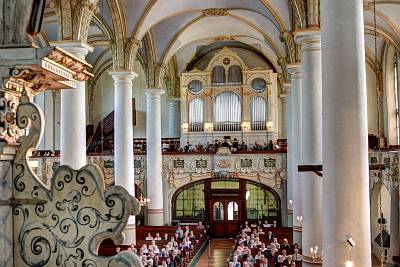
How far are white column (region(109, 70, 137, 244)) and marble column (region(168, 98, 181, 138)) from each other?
13.7 metres

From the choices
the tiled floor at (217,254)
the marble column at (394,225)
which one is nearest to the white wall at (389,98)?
the marble column at (394,225)

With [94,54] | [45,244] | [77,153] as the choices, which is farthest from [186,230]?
[45,244]

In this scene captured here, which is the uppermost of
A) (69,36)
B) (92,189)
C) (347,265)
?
(69,36)

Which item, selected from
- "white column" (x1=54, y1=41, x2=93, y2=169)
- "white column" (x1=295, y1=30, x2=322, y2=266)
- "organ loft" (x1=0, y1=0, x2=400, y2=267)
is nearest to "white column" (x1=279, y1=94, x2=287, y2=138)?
"organ loft" (x1=0, y1=0, x2=400, y2=267)

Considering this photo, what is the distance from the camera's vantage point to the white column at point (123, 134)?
67.4 feet

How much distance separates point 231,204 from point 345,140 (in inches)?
903

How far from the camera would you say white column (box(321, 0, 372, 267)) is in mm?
7223

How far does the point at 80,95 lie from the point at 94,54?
62.3 feet

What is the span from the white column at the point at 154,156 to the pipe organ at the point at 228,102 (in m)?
6.30

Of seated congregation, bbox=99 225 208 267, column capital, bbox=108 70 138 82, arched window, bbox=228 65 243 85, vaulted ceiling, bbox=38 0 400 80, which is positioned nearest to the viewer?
seated congregation, bbox=99 225 208 267

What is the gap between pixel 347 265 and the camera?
7.18m

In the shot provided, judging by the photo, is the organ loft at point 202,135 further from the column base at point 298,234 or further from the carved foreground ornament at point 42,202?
the column base at point 298,234

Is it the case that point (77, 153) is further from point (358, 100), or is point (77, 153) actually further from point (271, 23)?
point (271, 23)

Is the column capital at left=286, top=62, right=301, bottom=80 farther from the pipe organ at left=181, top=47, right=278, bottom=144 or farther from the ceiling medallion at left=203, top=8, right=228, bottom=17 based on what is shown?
the pipe organ at left=181, top=47, right=278, bottom=144
